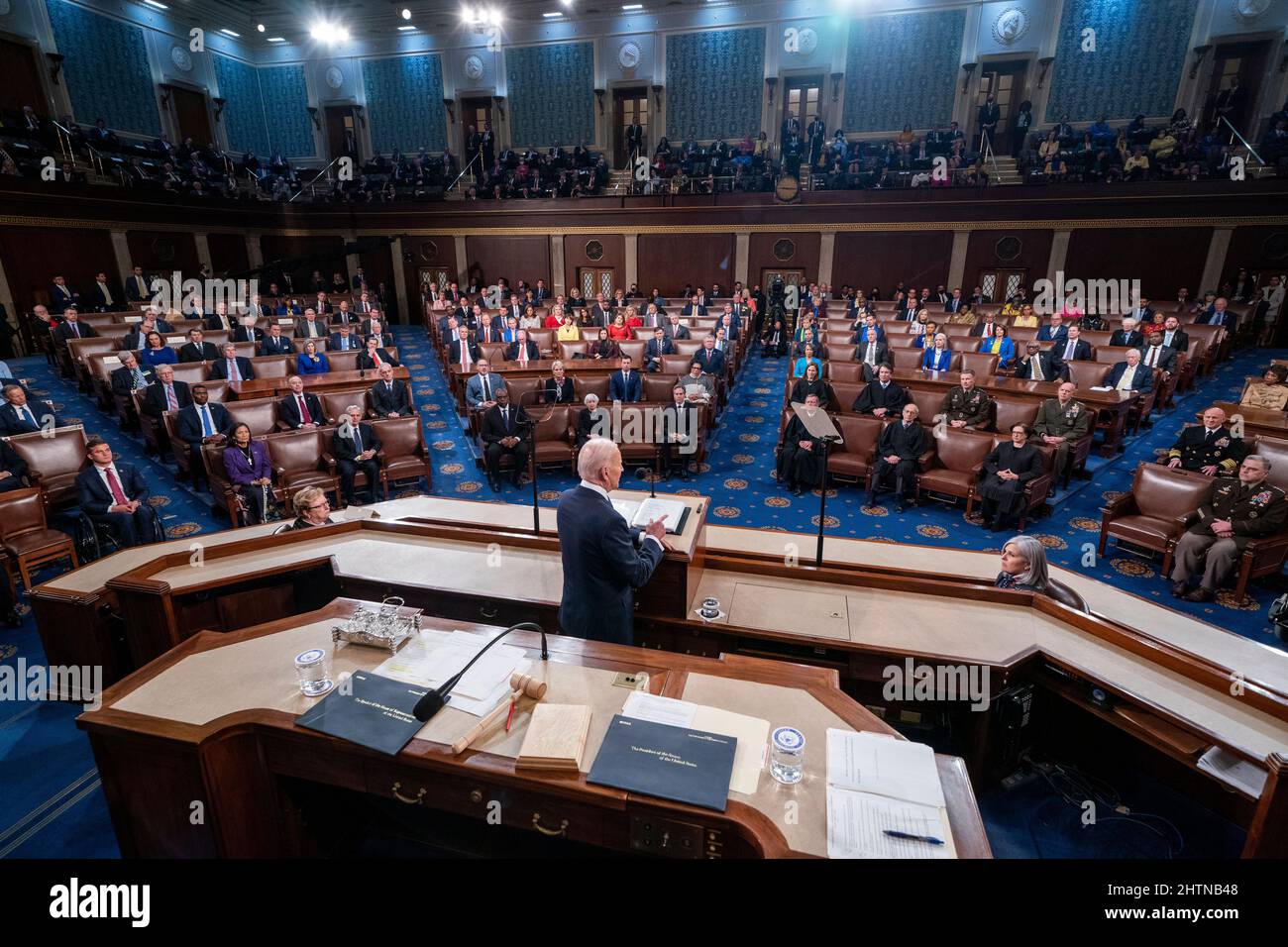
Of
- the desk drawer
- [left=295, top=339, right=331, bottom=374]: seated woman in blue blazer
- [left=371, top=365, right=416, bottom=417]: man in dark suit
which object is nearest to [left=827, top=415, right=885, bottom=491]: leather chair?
[left=371, top=365, right=416, bottom=417]: man in dark suit

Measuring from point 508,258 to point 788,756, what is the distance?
19067 mm

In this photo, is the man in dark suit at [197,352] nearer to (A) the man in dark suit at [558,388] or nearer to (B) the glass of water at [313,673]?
(A) the man in dark suit at [558,388]

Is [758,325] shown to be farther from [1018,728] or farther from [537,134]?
[1018,728]

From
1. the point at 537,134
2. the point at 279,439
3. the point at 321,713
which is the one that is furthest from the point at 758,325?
the point at 321,713

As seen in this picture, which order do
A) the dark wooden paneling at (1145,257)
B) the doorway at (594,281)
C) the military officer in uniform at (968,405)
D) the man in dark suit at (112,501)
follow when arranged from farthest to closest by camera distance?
the doorway at (594,281), the dark wooden paneling at (1145,257), the military officer in uniform at (968,405), the man in dark suit at (112,501)

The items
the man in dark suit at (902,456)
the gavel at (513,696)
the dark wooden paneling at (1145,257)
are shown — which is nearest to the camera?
the gavel at (513,696)

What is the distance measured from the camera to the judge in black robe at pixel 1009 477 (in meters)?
6.03

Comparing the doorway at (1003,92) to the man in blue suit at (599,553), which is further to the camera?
the doorway at (1003,92)

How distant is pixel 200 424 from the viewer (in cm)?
686

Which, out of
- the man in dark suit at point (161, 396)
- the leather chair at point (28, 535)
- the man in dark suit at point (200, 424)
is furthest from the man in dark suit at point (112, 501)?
the man in dark suit at point (161, 396)

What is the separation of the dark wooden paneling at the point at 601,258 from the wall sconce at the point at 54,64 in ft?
42.4

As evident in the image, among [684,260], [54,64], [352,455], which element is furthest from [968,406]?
[54,64]

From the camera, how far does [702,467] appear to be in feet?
25.7
